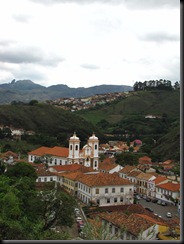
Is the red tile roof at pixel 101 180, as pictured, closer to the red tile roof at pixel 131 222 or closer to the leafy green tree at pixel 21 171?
the leafy green tree at pixel 21 171

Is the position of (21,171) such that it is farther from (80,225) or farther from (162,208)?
(162,208)

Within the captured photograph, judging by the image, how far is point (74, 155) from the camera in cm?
3077

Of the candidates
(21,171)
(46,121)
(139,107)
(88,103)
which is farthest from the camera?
(88,103)

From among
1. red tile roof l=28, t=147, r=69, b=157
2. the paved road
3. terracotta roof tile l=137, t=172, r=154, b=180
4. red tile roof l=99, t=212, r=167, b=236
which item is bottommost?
the paved road

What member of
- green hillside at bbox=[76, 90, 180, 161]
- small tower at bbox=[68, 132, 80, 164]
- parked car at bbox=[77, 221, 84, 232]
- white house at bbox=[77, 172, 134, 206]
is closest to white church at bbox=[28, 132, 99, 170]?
small tower at bbox=[68, 132, 80, 164]

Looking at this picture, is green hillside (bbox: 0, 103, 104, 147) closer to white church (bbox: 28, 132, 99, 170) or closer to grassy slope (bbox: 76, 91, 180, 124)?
grassy slope (bbox: 76, 91, 180, 124)

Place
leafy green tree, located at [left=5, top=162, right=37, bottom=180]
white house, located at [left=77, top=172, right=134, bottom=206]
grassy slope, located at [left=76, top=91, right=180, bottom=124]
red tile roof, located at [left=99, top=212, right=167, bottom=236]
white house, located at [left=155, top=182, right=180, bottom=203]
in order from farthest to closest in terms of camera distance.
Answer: grassy slope, located at [left=76, top=91, right=180, bottom=124], white house, located at [left=155, top=182, right=180, bottom=203], white house, located at [left=77, top=172, right=134, bottom=206], leafy green tree, located at [left=5, top=162, right=37, bottom=180], red tile roof, located at [left=99, top=212, right=167, bottom=236]

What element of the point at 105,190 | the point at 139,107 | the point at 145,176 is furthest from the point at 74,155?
the point at 139,107

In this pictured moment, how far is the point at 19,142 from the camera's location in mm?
45406

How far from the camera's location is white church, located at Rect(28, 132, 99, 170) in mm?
30812

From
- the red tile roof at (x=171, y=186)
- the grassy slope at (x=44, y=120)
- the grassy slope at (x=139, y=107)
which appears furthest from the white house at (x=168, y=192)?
the grassy slope at (x=139, y=107)

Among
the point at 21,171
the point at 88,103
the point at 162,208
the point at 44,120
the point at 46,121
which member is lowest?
the point at 162,208

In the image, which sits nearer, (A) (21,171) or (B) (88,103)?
(A) (21,171)

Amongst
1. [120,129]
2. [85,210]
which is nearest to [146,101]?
[120,129]
